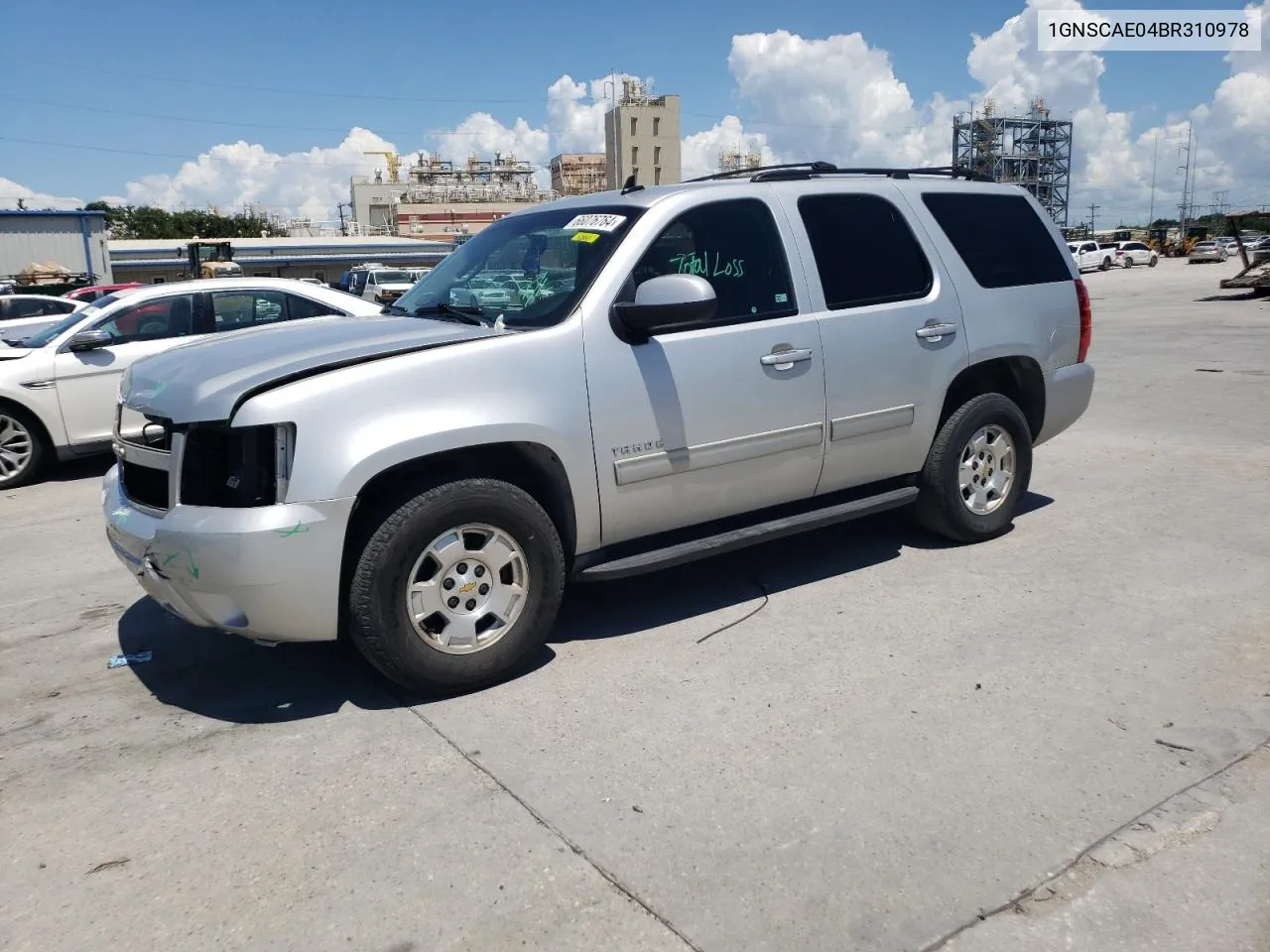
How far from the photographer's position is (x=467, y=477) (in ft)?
12.9

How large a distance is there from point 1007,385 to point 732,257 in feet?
7.30

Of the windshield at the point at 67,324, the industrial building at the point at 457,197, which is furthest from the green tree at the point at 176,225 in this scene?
the windshield at the point at 67,324

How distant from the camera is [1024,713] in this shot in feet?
12.0

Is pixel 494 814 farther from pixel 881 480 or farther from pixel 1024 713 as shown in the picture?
pixel 881 480

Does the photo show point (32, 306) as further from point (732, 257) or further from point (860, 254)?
point (860, 254)

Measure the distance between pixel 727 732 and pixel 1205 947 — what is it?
1.56 m

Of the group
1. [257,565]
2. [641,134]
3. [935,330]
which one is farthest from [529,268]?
[641,134]

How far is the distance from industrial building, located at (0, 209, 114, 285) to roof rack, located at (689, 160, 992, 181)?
39.9 metres

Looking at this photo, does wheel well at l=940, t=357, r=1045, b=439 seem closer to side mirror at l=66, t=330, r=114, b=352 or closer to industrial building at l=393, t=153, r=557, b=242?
side mirror at l=66, t=330, r=114, b=352

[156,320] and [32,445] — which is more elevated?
[156,320]

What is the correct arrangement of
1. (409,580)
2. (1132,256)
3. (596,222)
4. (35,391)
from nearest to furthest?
(409,580)
(596,222)
(35,391)
(1132,256)

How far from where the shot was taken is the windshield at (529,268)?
13.8 feet

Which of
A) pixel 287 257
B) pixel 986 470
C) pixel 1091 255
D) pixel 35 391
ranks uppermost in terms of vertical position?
pixel 287 257

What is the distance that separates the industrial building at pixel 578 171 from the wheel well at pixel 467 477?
125m
